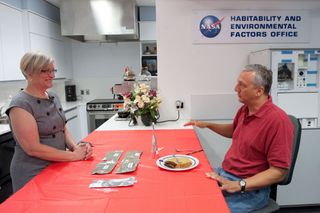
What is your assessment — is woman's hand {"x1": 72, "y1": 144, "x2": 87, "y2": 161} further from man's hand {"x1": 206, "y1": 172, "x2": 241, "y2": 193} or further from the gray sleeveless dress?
man's hand {"x1": 206, "y1": 172, "x2": 241, "y2": 193}

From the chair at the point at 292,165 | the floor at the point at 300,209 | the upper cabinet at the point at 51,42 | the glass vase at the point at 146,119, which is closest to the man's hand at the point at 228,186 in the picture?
the chair at the point at 292,165

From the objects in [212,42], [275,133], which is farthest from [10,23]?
[275,133]

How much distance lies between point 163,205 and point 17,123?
39.6 inches

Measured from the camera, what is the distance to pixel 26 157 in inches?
61.1

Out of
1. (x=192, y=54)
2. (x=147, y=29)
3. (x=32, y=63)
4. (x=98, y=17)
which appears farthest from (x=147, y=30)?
(x=32, y=63)

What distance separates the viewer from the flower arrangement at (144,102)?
2.39 m

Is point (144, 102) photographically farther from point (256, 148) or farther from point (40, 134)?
point (256, 148)

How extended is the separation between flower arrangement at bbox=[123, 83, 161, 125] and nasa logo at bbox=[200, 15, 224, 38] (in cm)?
88

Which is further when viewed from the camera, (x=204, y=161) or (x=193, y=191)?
(x=204, y=161)

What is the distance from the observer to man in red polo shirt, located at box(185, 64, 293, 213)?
1.35m

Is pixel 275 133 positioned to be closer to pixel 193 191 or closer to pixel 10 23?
pixel 193 191

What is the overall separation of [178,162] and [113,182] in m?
0.41

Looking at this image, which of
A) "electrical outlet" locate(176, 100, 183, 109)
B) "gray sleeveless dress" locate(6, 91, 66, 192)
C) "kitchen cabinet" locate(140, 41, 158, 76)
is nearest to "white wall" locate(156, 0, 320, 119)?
"electrical outlet" locate(176, 100, 183, 109)

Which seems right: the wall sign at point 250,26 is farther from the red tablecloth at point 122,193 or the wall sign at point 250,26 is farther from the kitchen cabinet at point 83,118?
the kitchen cabinet at point 83,118
